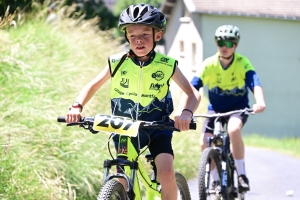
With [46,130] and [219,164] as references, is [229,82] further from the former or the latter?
[46,130]

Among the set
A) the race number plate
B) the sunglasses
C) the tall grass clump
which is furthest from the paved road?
the race number plate

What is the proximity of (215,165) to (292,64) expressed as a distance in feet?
69.3

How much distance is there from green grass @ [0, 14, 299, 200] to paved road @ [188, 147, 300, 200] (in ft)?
3.38

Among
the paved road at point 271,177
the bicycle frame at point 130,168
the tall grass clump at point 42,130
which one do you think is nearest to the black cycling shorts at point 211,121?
the tall grass clump at point 42,130

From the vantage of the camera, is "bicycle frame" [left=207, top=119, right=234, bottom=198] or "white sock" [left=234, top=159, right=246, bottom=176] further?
"white sock" [left=234, top=159, right=246, bottom=176]

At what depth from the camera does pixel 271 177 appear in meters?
13.1

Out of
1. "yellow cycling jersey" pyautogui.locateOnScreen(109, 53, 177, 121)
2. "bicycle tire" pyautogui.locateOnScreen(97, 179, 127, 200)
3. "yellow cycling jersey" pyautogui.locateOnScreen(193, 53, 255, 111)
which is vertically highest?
"yellow cycling jersey" pyautogui.locateOnScreen(193, 53, 255, 111)

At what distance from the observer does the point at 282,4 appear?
2898 cm

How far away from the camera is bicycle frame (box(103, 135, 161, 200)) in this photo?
5.75 metres

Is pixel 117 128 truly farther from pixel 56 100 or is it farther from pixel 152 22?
pixel 56 100

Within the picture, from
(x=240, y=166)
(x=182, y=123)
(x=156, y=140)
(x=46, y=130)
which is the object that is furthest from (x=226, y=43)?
(x=182, y=123)

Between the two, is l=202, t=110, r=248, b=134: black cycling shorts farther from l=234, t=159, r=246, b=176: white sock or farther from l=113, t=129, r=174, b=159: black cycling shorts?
l=113, t=129, r=174, b=159: black cycling shorts

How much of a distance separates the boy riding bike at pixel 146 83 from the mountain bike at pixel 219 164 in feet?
6.02

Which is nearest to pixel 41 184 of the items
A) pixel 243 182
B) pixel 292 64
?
pixel 243 182
